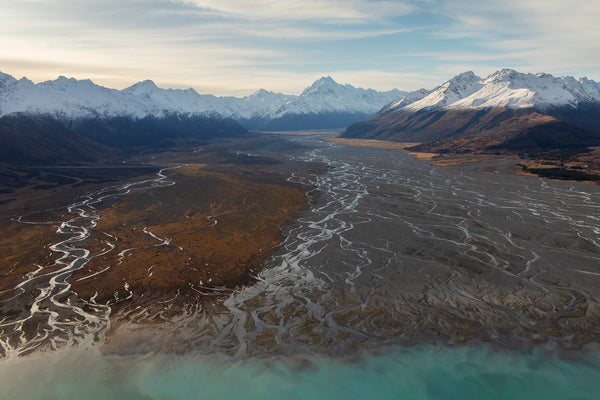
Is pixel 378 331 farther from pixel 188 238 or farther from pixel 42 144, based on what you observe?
pixel 42 144

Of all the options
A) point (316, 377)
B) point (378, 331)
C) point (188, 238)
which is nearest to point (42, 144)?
point (188, 238)

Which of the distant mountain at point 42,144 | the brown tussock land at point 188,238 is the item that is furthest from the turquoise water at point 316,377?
the distant mountain at point 42,144

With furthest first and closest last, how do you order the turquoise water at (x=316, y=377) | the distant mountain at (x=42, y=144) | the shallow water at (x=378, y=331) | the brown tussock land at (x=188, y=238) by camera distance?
1. the distant mountain at (x=42, y=144)
2. the brown tussock land at (x=188, y=238)
3. the shallow water at (x=378, y=331)
4. the turquoise water at (x=316, y=377)

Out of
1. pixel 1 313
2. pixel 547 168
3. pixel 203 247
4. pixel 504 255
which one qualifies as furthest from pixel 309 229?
pixel 547 168

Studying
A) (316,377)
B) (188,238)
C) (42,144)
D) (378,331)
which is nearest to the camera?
(316,377)

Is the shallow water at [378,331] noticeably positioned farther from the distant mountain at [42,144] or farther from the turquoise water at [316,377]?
the distant mountain at [42,144]

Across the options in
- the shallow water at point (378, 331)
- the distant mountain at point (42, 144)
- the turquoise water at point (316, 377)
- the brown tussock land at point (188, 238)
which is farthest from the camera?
the distant mountain at point (42, 144)

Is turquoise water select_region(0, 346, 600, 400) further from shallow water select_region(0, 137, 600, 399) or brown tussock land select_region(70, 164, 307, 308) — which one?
brown tussock land select_region(70, 164, 307, 308)

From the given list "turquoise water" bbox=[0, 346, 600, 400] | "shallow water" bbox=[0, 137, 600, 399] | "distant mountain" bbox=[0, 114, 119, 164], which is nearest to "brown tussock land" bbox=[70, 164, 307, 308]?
"shallow water" bbox=[0, 137, 600, 399]
